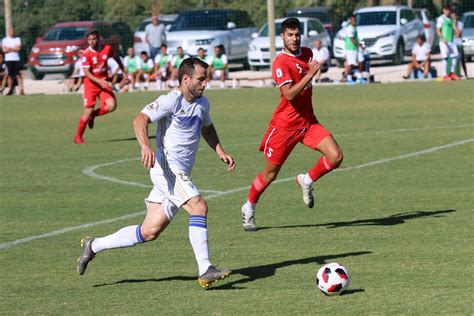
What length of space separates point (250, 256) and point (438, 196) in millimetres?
3661

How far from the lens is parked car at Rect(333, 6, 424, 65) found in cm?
3644

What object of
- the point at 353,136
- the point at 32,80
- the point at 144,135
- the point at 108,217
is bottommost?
the point at 32,80

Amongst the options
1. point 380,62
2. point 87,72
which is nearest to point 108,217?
point 87,72

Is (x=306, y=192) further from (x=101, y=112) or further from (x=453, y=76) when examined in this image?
(x=453, y=76)

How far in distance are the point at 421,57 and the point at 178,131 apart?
2489 cm

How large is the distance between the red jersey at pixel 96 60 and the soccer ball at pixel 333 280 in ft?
37.8

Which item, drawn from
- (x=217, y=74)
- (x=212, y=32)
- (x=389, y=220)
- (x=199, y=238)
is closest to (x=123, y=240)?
(x=199, y=238)

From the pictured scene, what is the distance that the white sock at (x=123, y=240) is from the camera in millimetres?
8172

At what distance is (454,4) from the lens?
136ft

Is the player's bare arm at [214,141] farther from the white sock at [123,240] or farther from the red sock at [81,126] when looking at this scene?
the red sock at [81,126]

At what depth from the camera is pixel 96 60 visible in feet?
61.0

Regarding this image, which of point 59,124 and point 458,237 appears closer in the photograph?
point 458,237

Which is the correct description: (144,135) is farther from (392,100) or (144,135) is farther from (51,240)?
(392,100)

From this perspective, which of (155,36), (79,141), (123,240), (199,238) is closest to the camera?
(199,238)
